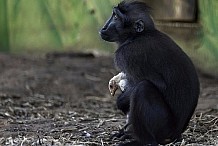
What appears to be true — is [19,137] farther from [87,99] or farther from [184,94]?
[87,99]

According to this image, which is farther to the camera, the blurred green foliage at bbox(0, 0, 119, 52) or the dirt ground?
the blurred green foliage at bbox(0, 0, 119, 52)

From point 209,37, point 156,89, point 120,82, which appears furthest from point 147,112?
point 209,37

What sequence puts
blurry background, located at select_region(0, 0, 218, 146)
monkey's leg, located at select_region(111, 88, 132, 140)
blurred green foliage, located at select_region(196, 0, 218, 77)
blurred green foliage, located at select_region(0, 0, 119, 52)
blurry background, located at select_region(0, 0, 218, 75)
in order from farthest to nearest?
blurred green foliage, located at select_region(0, 0, 119, 52) → blurry background, located at select_region(0, 0, 218, 75) → blurred green foliage, located at select_region(196, 0, 218, 77) → blurry background, located at select_region(0, 0, 218, 146) → monkey's leg, located at select_region(111, 88, 132, 140)

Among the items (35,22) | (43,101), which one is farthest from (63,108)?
(35,22)

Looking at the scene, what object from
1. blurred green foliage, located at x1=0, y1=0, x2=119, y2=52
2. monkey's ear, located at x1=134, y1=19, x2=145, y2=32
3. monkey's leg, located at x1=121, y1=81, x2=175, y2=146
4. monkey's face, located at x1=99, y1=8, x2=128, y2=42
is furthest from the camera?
blurred green foliage, located at x1=0, y1=0, x2=119, y2=52

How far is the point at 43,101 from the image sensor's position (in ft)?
26.4

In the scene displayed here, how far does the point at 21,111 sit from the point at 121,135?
6.53 feet

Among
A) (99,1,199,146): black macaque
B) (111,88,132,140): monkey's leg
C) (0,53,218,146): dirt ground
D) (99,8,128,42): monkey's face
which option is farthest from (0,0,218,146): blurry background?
(99,8,128,42): monkey's face

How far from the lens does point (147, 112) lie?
5.04m

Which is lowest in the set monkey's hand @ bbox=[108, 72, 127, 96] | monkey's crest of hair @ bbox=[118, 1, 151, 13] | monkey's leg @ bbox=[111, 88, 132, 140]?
monkey's leg @ bbox=[111, 88, 132, 140]

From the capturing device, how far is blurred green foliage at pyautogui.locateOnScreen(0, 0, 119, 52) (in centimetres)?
1067

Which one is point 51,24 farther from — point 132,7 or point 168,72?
point 168,72

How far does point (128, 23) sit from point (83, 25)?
521 centimetres

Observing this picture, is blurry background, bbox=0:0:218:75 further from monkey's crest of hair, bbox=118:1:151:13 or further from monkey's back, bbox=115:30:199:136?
monkey's back, bbox=115:30:199:136
